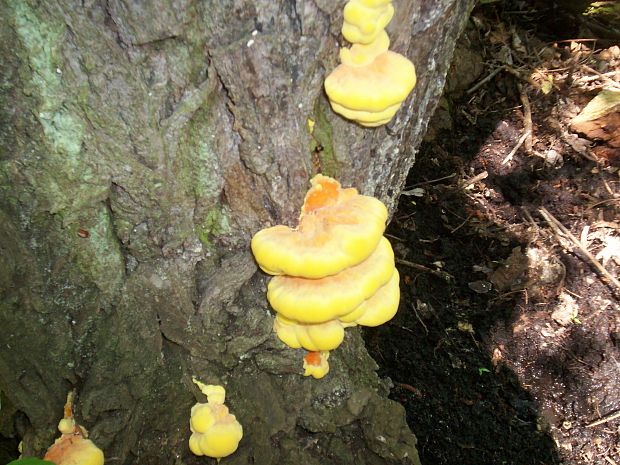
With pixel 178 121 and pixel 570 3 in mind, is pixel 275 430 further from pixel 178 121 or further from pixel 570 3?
pixel 570 3

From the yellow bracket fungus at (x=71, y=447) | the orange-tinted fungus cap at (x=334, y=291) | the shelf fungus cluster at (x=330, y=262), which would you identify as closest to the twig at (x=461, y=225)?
the shelf fungus cluster at (x=330, y=262)

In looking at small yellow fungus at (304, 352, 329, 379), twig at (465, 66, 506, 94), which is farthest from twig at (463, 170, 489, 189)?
small yellow fungus at (304, 352, 329, 379)

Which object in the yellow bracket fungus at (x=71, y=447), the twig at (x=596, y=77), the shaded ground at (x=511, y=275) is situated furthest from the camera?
the twig at (x=596, y=77)

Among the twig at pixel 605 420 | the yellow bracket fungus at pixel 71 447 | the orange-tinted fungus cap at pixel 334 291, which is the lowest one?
the twig at pixel 605 420

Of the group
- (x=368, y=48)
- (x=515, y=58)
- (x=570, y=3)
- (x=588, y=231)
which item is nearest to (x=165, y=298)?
(x=368, y=48)

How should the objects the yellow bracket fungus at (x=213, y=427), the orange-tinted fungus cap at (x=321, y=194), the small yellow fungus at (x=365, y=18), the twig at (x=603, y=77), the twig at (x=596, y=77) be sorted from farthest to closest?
the twig at (x=596, y=77) < the twig at (x=603, y=77) < the yellow bracket fungus at (x=213, y=427) < the orange-tinted fungus cap at (x=321, y=194) < the small yellow fungus at (x=365, y=18)

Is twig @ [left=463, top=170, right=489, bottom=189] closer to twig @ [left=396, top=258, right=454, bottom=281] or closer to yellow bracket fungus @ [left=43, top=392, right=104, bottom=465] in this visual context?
twig @ [left=396, top=258, right=454, bottom=281]

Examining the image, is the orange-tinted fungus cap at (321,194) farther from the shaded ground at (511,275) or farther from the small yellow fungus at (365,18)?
the shaded ground at (511,275)
